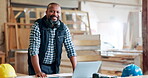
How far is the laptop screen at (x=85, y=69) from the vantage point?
7.00ft

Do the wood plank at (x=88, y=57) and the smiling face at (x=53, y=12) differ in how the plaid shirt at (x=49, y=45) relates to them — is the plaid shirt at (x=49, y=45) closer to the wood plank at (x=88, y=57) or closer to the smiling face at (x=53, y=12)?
the smiling face at (x=53, y=12)

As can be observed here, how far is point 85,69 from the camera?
218 cm

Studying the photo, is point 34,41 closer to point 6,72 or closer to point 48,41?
point 48,41

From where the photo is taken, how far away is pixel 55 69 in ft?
9.57

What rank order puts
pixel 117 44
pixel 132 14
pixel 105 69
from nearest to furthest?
1. pixel 105 69
2. pixel 132 14
3. pixel 117 44

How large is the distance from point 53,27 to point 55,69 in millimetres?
506

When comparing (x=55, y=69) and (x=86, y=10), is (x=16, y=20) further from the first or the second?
(x=55, y=69)

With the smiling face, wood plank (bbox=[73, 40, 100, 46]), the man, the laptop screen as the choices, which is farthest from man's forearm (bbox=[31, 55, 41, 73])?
wood plank (bbox=[73, 40, 100, 46])

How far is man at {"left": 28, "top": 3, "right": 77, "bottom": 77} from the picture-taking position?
265 cm

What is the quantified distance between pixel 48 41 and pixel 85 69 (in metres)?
0.77

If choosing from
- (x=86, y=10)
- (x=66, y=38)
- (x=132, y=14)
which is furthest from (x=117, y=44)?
(x=66, y=38)

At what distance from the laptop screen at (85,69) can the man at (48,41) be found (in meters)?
0.57

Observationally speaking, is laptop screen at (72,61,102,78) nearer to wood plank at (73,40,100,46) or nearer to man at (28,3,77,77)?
man at (28,3,77,77)

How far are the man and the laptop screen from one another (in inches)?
22.4
